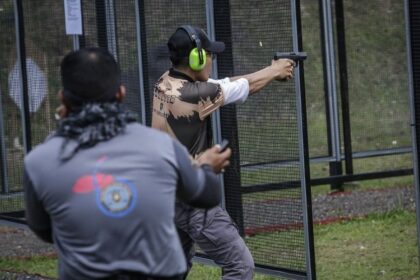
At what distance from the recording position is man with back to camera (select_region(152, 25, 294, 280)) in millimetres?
6199

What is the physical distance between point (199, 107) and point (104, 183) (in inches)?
91.9

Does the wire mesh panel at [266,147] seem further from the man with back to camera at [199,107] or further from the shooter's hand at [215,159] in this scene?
the shooter's hand at [215,159]

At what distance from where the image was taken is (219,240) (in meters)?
6.36

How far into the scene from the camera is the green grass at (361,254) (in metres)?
8.62

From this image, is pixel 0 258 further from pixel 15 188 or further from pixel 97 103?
pixel 97 103

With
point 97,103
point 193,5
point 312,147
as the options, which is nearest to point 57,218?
point 97,103

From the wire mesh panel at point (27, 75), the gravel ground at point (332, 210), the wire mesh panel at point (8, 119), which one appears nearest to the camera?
the wire mesh panel at point (27, 75)

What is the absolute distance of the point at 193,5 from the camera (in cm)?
852

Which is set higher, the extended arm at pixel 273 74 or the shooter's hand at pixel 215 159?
the extended arm at pixel 273 74

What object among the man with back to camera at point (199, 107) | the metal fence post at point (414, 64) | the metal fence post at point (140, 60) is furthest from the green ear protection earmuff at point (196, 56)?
the metal fence post at point (140, 60)

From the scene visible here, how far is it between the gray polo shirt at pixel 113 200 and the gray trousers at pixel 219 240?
7.24 ft

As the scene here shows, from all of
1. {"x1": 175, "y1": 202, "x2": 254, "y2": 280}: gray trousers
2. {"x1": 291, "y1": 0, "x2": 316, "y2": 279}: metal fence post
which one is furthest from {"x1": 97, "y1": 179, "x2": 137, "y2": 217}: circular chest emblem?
{"x1": 291, "y1": 0, "x2": 316, "y2": 279}: metal fence post

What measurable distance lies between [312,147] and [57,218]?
8.50 metres

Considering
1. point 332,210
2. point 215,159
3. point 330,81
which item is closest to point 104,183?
point 215,159
